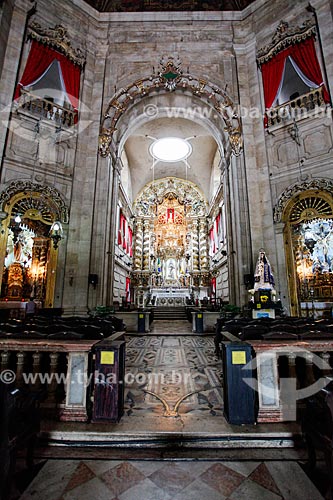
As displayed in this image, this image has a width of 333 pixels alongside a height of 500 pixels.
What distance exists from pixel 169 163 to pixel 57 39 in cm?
1092

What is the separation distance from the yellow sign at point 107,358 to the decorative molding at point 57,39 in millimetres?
11077

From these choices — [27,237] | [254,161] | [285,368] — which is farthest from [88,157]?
[285,368]

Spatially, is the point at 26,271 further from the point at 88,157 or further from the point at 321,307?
the point at 321,307

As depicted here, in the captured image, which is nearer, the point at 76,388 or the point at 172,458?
the point at 172,458

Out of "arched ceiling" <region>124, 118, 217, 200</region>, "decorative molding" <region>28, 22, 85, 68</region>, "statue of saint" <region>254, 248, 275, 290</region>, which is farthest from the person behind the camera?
"arched ceiling" <region>124, 118, 217, 200</region>

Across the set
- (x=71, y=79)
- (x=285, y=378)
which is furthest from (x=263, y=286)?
(x=71, y=79)

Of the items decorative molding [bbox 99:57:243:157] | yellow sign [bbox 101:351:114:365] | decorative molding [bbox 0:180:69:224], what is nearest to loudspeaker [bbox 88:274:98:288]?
decorative molding [bbox 0:180:69:224]

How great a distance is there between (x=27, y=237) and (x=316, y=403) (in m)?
11.7

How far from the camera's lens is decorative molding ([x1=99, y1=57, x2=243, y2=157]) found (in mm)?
9758

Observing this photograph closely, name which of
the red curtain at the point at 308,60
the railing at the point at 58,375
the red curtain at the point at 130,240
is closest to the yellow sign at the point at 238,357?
the railing at the point at 58,375

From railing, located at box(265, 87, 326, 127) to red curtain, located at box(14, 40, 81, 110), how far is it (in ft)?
23.7

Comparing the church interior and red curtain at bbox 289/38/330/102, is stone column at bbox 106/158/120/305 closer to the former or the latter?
the church interior

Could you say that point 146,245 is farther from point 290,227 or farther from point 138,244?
point 290,227

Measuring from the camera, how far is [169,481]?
1.66 metres
